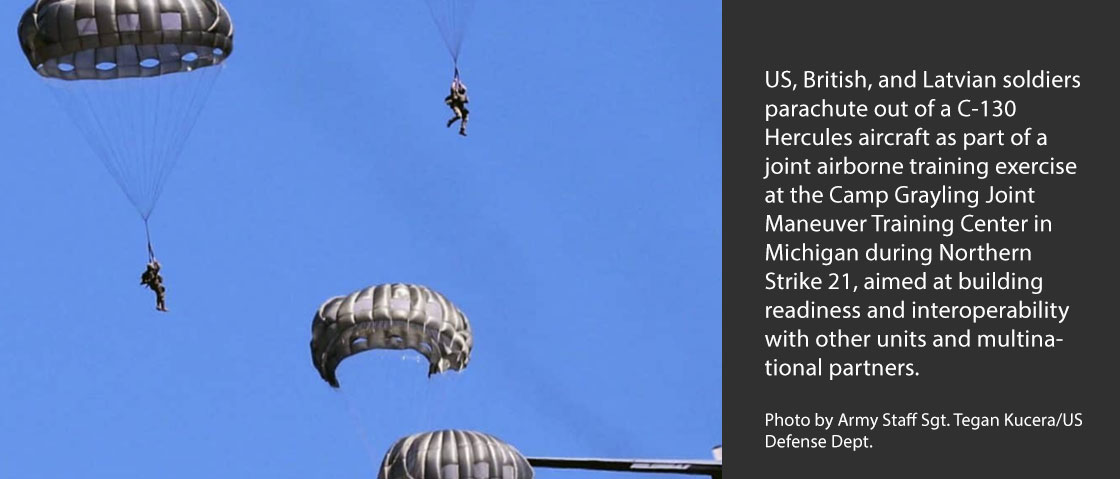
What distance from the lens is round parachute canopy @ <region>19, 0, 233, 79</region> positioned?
71.0 meters

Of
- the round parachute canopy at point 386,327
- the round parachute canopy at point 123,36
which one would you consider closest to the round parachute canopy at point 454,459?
the round parachute canopy at point 386,327

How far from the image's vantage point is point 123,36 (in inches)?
2795

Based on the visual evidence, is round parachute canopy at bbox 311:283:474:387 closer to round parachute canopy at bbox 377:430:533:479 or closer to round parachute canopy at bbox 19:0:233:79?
round parachute canopy at bbox 377:430:533:479

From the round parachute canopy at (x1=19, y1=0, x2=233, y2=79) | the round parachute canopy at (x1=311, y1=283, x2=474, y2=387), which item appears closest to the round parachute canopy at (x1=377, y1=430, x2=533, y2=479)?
the round parachute canopy at (x1=311, y1=283, x2=474, y2=387)

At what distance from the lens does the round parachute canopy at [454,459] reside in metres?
74.4

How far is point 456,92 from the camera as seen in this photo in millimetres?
66438

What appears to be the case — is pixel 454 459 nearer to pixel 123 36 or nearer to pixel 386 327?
pixel 386 327

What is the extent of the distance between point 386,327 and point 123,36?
9.34 meters

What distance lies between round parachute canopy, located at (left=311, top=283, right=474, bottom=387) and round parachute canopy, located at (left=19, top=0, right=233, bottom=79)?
257 inches

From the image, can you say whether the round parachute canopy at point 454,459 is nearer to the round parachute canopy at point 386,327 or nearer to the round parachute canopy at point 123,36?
the round parachute canopy at point 386,327
